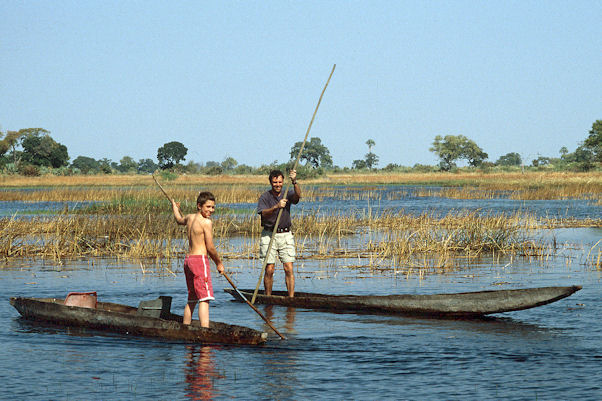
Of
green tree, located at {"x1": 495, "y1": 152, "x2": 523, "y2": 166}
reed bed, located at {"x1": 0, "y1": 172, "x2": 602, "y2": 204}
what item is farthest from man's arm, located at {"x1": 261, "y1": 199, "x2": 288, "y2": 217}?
green tree, located at {"x1": 495, "y1": 152, "x2": 523, "y2": 166}

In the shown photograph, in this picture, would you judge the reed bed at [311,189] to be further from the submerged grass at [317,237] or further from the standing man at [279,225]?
the standing man at [279,225]

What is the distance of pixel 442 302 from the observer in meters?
9.15

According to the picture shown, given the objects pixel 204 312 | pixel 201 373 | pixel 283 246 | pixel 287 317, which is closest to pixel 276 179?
pixel 283 246

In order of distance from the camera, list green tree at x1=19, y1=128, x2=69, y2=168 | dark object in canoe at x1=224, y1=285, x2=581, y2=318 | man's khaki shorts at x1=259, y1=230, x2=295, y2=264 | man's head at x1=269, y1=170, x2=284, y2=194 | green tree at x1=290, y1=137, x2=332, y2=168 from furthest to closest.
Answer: green tree at x1=290, y1=137, x2=332, y2=168
green tree at x1=19, y1=128, x2=69, y2=168
man's khaki shorts at x1=259, y1=230, x2=295, y2=264
man's head at x1=269, y1=170, x2=284, y2=194
dark object in canoe at x1=224, y1=285, x2=581, y2=318

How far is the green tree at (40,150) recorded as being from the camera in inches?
2977

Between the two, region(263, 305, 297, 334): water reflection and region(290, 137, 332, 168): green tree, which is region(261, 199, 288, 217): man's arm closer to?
region(263, 305, 297, 334): water reflection

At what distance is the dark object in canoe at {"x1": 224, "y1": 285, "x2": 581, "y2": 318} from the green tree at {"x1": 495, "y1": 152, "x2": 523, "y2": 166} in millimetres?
120057

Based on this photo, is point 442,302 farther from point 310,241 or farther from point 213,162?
point 213,162

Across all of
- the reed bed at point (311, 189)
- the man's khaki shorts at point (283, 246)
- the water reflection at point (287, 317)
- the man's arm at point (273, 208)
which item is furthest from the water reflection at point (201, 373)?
the reed bed at point (311, 189)

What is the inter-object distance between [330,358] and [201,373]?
1326 mm

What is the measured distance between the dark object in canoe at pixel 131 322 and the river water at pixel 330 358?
0.39 ft

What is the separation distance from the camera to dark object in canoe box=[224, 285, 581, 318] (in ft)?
28.8

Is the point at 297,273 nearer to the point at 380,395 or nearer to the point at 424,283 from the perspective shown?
the point at 424,283

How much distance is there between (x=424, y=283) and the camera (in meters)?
12.2
